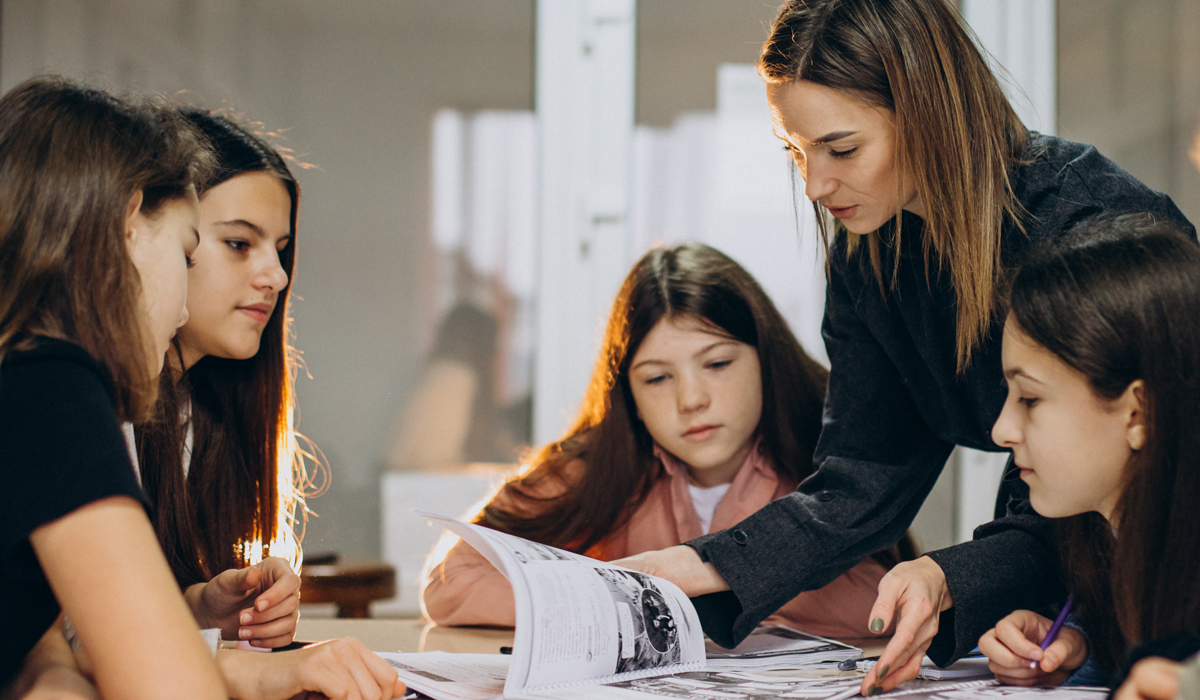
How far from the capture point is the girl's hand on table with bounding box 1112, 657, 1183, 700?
0.49 meters

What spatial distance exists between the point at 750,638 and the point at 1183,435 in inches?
19.6

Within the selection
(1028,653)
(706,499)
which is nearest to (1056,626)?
(1028,653)

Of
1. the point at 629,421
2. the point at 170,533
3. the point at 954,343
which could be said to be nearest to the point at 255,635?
the point at 170,533

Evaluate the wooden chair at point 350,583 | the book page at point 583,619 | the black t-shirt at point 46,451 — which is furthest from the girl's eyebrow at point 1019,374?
the wooden chair at point 350,583

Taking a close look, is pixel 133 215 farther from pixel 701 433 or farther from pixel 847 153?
pixel 701 433

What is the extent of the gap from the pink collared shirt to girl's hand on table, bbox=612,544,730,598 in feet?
0.82

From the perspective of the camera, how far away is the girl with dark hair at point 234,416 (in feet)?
3.13

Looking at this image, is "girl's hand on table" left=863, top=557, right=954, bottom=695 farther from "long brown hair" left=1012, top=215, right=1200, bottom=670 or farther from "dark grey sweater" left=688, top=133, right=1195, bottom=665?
"long brown hair" left=1012, top=215, right=1200, bottom=670

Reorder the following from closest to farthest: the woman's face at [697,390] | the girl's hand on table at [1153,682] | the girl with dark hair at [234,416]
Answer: the girl's hand on table at [1153,682] → the girl with dark hair at [234,416] → the woman's face at [697,390]

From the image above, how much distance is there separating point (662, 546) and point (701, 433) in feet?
0.58

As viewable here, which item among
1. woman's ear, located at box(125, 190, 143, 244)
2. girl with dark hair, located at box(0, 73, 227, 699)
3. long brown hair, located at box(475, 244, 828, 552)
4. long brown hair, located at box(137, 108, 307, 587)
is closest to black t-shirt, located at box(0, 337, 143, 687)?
girl with dark hair, located at box(0, 73, 227, 699)

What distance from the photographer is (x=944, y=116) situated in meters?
0.86

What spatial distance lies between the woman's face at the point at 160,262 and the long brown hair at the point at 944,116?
2.02 feet

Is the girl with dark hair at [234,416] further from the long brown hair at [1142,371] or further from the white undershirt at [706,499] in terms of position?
the long brown hair at [1142,371]
